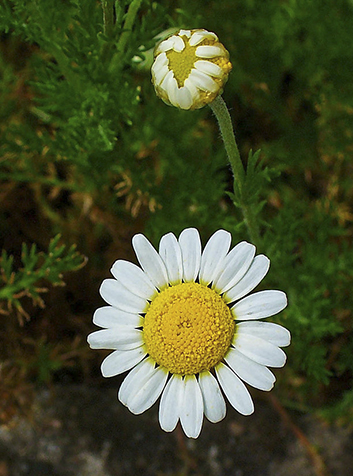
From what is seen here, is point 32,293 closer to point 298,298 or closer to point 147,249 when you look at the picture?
point 147,249

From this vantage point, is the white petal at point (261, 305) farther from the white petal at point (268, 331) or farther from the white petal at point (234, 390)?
the white petal at point (234, 390)

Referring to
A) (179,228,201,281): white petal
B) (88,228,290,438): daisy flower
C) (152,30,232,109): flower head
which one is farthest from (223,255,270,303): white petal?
(152,30,232,109): flower head

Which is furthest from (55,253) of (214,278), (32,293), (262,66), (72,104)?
(262,66)

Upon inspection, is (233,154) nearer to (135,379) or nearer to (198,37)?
(198,37)

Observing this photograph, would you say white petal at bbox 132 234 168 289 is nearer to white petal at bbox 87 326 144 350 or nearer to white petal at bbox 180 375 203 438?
white petal at bbox 87 326 144 350

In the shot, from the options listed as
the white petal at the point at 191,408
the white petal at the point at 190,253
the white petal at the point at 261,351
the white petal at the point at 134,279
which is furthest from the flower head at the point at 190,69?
the white petal at the point at 191,408
